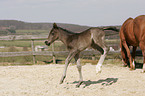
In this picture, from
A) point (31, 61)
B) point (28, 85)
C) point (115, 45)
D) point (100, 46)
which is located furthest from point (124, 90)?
point (31, 61)

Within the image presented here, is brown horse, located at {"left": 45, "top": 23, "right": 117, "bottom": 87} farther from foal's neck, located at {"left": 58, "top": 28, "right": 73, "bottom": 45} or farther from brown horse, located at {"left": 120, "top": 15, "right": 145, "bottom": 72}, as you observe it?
brown horse, located at {"left": 120, "top": 15, "right": 145, "bottom": 72}

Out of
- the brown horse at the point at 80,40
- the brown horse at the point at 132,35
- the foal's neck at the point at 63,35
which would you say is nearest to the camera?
the brown horse at the point at 80,40

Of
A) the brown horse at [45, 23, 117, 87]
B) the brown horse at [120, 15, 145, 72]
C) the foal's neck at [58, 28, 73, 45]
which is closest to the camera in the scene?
the brown horse at [45, 23, 117, 87]

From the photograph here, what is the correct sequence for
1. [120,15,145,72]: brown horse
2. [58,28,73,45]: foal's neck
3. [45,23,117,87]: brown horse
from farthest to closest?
[120,15,145,72]: brown horse
[58,28,73,45]: foal's neck
[45,23,117,87]: brown horse

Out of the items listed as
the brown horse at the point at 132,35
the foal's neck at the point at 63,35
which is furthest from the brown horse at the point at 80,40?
the brown horse at the point at 132,35

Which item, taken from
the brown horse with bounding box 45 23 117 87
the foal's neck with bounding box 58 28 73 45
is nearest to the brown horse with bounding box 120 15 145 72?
the brown horse with bounding box 45 23 117 87

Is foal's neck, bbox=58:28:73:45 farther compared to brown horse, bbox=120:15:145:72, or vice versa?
brown horse, bbox=120:15:145:72

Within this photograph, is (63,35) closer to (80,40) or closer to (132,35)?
(80,40)

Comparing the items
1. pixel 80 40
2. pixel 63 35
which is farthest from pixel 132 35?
pixel 63 35

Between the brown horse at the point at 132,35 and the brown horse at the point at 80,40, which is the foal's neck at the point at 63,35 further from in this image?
the brown horse at the point at 132,35

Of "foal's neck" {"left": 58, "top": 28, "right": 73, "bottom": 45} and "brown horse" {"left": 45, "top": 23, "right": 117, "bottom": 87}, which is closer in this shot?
"brown horse" {"left": 45, "top": 23, "right": 117, "bottom": 87}

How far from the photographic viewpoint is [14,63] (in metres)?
12.1

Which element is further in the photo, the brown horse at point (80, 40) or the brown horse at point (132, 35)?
the brown horse at point (132, 35)

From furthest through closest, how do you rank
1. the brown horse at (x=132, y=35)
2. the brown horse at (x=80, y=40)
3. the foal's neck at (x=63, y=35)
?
1. the brown horse at (x=132, y=35)
2. the foal's neck at (x=63, y=35)
3. the brown horse at (x=80, y=40)
